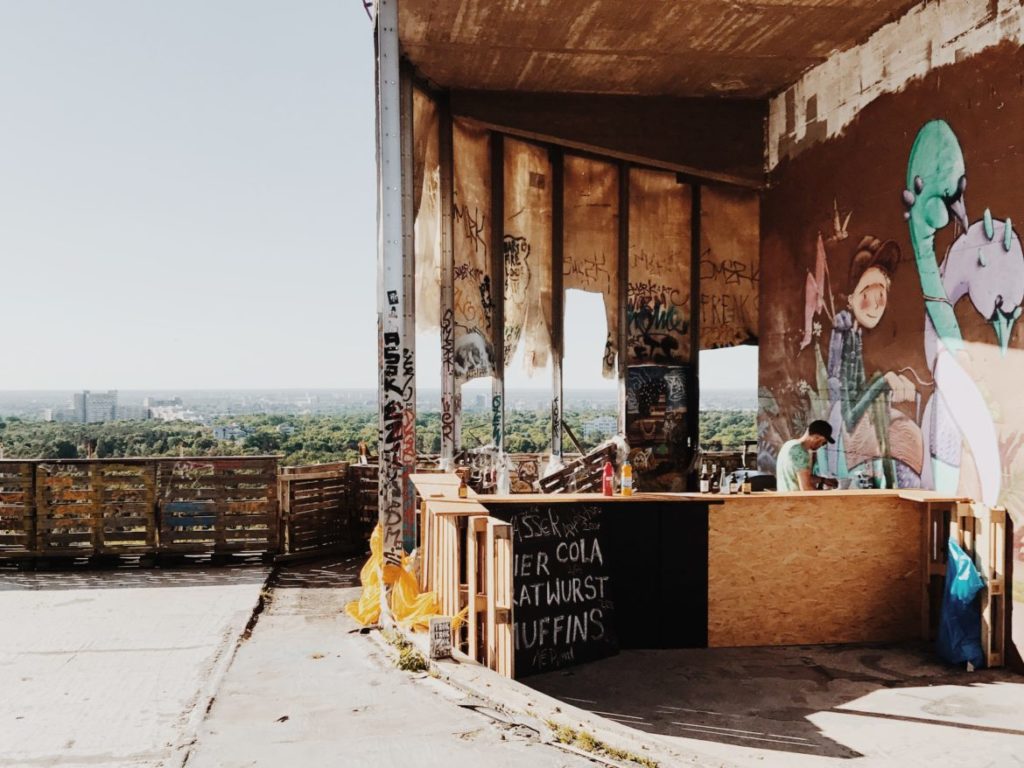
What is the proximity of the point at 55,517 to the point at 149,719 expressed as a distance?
6748 millimetres

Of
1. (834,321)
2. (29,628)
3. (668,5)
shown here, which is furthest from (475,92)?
(29,628)

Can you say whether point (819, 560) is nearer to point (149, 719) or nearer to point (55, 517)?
point (149, 719)

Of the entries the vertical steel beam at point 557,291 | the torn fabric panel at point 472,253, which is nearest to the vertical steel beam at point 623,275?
the vertical steel beam at point 557,291

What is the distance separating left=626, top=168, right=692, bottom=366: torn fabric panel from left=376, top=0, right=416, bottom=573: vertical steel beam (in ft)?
17.5

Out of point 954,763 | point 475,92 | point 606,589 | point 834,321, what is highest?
point 475,92

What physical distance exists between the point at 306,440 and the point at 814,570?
156 ft

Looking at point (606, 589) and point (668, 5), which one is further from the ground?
point (668, 5)

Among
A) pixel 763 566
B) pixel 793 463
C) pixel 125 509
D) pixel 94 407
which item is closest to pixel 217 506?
pixel 125 509

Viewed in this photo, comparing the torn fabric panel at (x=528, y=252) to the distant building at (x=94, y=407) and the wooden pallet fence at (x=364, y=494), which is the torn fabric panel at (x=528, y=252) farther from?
the distant building at (x=94, y=407)

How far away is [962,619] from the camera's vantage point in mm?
7961

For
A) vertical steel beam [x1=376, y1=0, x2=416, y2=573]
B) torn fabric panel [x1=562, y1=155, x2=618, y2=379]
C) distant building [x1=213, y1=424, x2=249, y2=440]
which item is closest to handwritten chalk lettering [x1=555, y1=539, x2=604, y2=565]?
vertical steel beam [x1=376, y1=0, x2=416, y2=573]

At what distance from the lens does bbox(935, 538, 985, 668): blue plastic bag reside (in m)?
7.88

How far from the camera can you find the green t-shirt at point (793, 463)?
8961mm

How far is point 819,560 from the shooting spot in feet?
27.7
